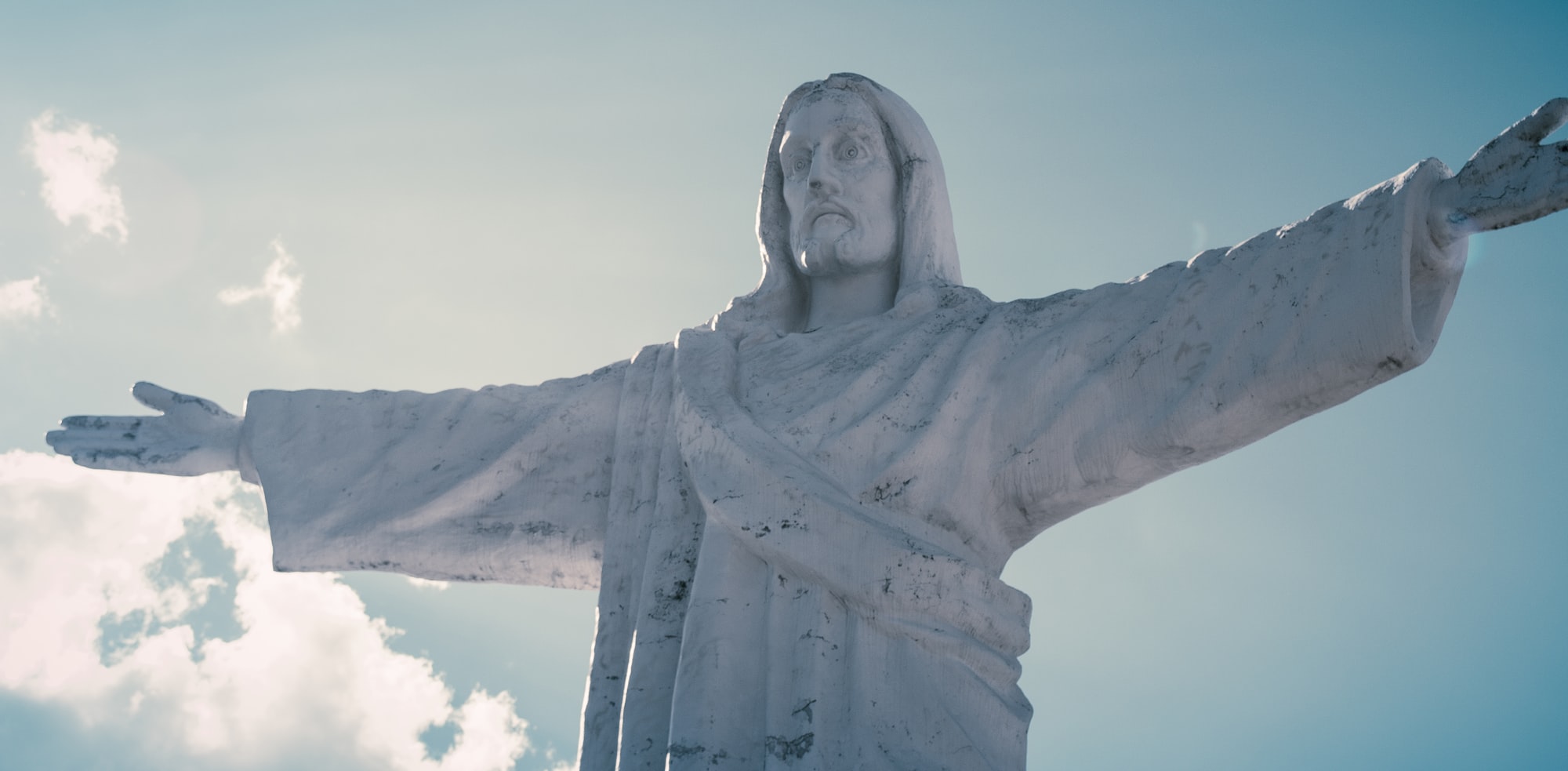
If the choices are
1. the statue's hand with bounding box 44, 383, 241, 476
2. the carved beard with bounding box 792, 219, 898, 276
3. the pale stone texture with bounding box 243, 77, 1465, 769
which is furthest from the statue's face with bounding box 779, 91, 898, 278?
the statue's hand with bounding box 44, 383, 241, 476

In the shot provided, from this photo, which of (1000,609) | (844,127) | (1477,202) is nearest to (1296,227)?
(1477,202)

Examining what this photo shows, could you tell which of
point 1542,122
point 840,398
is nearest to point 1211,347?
point 1542,122

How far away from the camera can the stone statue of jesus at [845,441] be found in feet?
15.7

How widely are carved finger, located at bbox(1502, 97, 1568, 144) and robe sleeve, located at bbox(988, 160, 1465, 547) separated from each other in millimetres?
300

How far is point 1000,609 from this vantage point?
16.4ft

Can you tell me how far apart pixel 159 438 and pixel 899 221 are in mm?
3094

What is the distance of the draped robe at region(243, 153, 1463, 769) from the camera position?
4.80 metres

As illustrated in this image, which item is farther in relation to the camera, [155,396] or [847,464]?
[155,396]

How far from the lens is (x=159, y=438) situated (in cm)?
626

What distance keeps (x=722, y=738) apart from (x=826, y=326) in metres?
1.94

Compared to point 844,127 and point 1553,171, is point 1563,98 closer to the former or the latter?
point 1553,171

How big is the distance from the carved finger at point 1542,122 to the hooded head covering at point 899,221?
2219mm

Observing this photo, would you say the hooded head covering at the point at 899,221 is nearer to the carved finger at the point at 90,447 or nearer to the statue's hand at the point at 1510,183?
the statue's hand at the point at 1510,183

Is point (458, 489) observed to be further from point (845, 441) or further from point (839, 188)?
point (839, 188)
